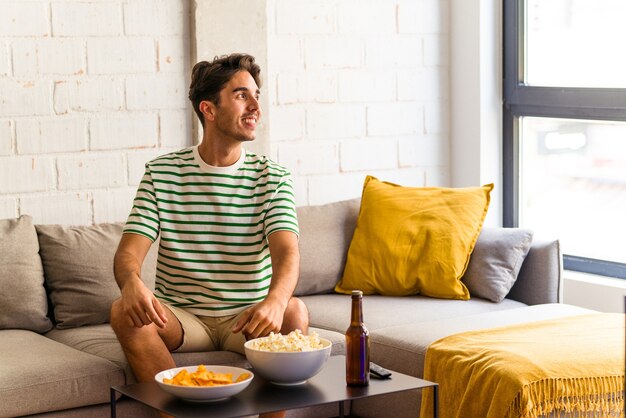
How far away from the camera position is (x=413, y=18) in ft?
15.5

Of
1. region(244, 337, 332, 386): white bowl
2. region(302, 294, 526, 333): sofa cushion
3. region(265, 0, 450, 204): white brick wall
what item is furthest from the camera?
region(265, 0, 450, 204): white brick wall

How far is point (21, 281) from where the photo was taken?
3463 mm

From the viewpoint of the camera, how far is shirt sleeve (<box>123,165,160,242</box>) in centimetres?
317

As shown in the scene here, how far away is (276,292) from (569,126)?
2023mm

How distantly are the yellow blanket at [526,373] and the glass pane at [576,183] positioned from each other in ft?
4.00

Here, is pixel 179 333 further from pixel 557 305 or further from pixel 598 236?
pixel 598 236

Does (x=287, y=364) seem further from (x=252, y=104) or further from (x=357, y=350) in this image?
(x=252, y=104)

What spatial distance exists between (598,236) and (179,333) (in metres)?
2.04

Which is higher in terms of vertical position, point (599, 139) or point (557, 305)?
point (599, 139)

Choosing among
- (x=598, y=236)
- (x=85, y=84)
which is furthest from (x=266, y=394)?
(x=598, y=236)

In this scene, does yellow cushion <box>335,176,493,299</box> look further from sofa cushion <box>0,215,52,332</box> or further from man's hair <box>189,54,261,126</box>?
sofa cushion <box>0,215,52,332</box>

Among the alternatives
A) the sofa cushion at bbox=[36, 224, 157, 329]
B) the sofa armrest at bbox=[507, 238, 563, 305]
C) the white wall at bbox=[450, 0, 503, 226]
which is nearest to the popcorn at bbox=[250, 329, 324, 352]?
the sofa cushion at bbox=[36, 224, 157, 329]

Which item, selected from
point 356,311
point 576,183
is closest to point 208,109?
point 356,311

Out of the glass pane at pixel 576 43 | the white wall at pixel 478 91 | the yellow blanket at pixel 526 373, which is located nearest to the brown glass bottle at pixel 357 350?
the yellow blanket at pixel 526 373
